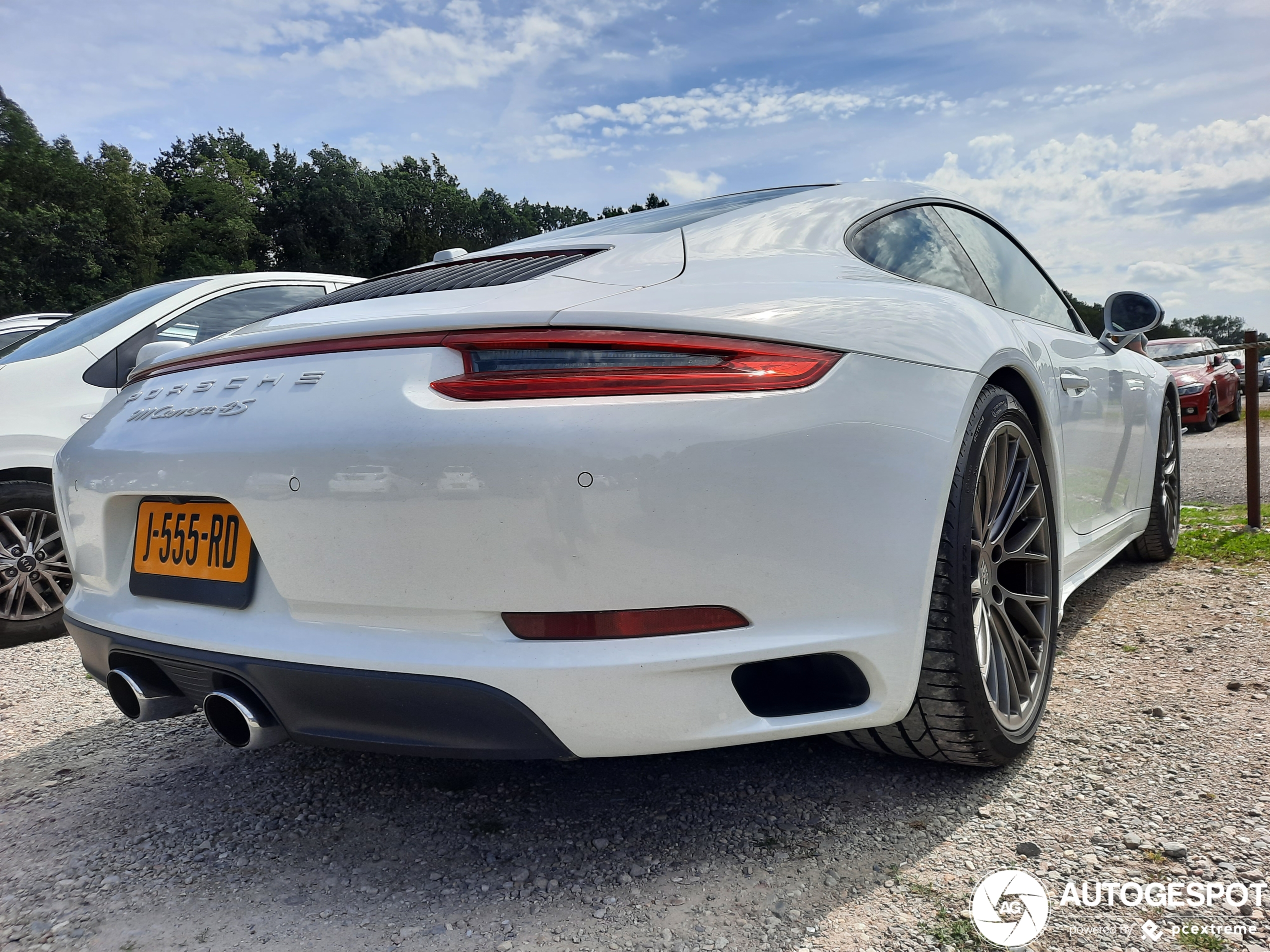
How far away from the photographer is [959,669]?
70.7 inches

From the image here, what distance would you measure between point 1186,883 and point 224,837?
1937mm

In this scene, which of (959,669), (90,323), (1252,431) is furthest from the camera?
(1252,431)

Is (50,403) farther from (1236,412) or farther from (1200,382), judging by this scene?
(1236,412)

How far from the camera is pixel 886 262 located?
7.16ft

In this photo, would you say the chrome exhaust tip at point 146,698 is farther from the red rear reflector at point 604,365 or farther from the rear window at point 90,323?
the rear window at point 90,323

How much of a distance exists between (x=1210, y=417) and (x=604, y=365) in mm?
15742

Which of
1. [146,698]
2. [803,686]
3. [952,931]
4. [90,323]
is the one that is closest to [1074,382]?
[803,686]

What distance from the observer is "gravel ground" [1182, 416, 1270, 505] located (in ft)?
22.0

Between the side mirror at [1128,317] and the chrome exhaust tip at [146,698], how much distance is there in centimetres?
340

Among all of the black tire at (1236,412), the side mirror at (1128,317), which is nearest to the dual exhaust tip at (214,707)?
the side mirror at (1128,317)

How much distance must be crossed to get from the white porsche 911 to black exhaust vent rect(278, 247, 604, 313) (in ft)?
0.07

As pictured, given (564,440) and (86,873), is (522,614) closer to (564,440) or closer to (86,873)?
(564,440)

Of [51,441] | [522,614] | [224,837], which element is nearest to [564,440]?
[522,614]

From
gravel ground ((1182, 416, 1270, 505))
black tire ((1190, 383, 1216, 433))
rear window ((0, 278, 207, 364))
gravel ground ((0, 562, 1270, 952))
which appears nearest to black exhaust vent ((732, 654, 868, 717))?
gravel ground ((0, 562, 1270, 952))
